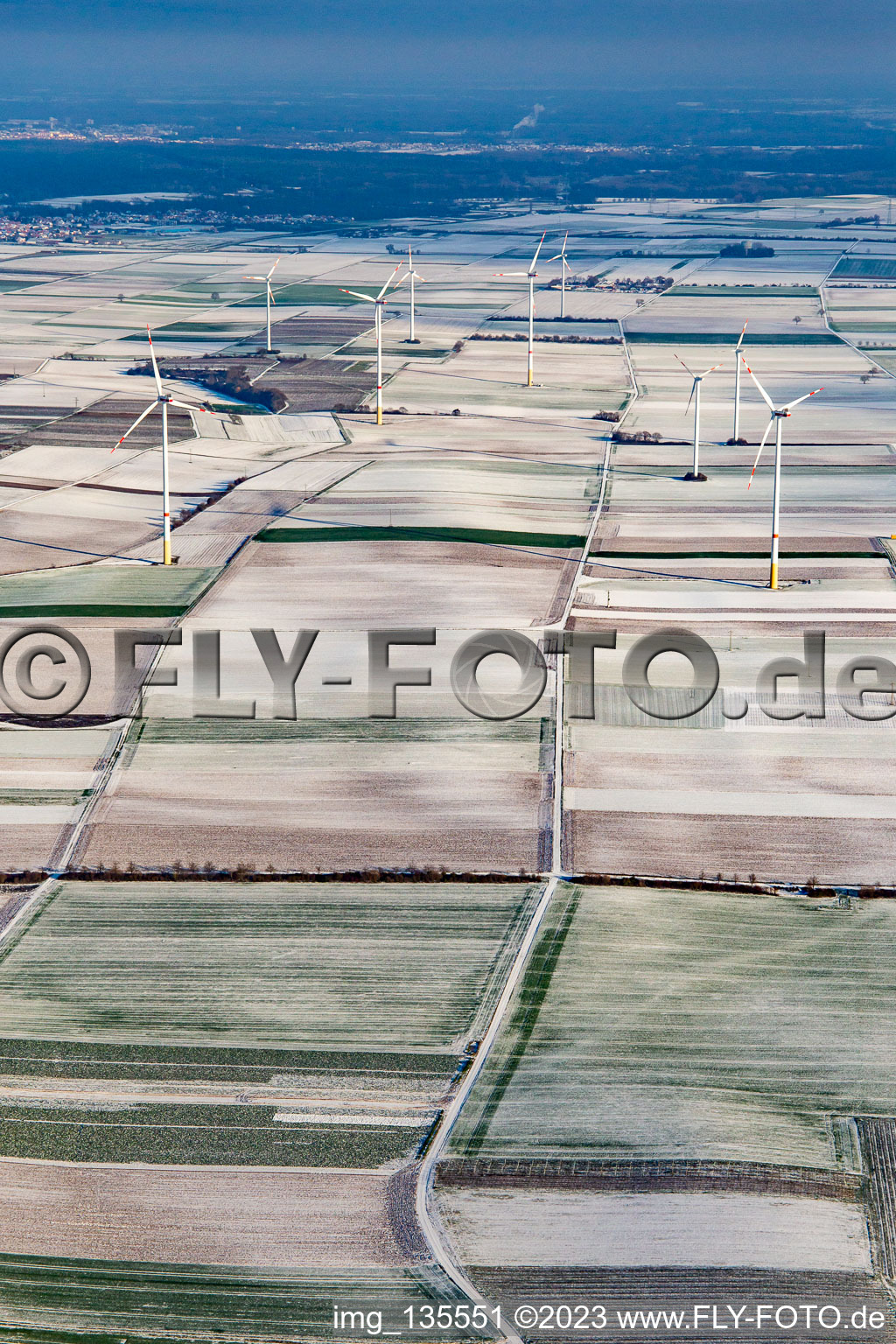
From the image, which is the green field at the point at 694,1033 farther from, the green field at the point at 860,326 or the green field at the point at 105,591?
the green field at the point at 860,326

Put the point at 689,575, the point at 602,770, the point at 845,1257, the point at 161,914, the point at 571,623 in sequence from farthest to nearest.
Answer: the point at 689,575 < the point at 571,623 < the point at 602,770 < the point at 161,914 < the point at 845,1257

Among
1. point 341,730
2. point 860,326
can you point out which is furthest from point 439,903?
point 860,326

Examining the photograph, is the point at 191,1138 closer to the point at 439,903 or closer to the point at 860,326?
the point at 439,903

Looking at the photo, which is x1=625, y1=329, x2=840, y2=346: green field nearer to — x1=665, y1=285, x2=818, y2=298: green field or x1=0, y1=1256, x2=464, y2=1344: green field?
x1=665, y1=285, x2=818, y2=298: green field

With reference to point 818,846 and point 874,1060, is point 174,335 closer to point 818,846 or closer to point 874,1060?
point 818,846

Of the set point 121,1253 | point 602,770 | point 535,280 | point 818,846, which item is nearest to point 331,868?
point 602,770

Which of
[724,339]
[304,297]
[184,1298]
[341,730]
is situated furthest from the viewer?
[304,297]
